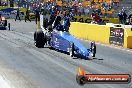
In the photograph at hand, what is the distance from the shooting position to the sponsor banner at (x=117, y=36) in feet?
72.4

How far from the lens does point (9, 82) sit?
32.3ft

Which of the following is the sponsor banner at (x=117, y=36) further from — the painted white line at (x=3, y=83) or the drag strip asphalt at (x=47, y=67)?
the painted white line at (x=3, y=83)

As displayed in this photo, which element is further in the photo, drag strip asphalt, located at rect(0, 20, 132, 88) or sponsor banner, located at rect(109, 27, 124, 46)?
sponsor banner, located at rect(109, 27, 124, 46)

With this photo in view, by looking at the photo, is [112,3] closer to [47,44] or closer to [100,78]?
[47,44]

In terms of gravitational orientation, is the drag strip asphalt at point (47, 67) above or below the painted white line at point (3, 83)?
below

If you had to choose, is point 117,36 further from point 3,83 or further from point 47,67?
point 3,83

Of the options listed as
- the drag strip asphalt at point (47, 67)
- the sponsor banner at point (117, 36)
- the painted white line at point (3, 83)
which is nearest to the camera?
the painted white line at point (3, 83)

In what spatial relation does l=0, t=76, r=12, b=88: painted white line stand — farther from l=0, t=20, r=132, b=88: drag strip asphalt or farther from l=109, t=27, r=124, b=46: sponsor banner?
l=109, t=27, r=124, b=46: sponsor banner

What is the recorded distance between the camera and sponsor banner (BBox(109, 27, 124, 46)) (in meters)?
22.1

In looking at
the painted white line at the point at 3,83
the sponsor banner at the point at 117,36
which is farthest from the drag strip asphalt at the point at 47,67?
the sponsor banner at the point at 117,36

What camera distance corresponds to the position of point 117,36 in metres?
22.6

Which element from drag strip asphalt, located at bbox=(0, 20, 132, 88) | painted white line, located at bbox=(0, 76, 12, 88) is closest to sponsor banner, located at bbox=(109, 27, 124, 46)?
drag strip asphalt, located at bbox=(0, 20, 132, 88)

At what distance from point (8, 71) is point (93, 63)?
358 cm

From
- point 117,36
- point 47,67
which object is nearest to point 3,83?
point 47,67
